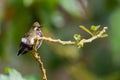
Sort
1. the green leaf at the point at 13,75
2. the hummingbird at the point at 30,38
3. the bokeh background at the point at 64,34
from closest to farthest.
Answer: the hummingbird at the point at 30,38 → the green leaf at the point at 13,75 → the bokeh background at the point at 64,34

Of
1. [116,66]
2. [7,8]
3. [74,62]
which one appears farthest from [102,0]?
[7,8]

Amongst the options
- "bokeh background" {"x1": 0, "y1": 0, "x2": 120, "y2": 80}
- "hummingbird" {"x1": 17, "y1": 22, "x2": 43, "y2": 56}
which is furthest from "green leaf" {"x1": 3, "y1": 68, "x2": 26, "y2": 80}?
"bokeh background" {"x1": 0, "y1": 0, "x2": 120, "y2": 80}

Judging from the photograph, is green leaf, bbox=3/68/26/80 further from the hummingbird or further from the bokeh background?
the bokeh background

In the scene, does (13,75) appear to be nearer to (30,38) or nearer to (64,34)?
(30,38)

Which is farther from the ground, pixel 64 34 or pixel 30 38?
pixel 64 34

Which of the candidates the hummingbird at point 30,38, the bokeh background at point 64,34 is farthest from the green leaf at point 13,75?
the bokeh background at point 64,34

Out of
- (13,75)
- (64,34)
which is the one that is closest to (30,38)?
(13,75)

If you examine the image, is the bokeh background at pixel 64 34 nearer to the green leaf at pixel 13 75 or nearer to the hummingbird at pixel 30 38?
the green leaf at pixel 13 75

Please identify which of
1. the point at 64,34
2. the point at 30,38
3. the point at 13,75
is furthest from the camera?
the point at 64,34
